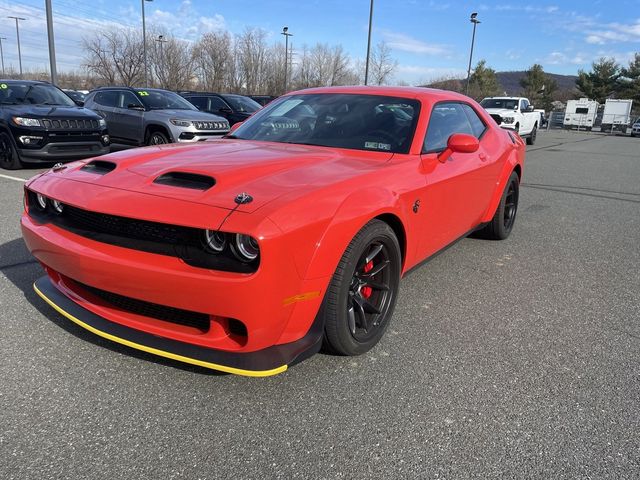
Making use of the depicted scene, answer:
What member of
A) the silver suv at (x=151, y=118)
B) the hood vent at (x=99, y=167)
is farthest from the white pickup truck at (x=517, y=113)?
the hood vent at (x=99, y=167)

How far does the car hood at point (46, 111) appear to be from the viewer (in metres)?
8.20

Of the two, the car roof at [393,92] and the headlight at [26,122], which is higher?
the car roof at [393,92]

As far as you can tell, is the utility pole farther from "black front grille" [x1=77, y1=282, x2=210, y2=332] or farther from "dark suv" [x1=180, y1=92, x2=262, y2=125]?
"black front grille" [x1=77, y1=282, x2=210, y2=332]

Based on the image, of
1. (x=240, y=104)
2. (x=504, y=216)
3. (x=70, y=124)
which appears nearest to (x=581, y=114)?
(x=240, y=104)

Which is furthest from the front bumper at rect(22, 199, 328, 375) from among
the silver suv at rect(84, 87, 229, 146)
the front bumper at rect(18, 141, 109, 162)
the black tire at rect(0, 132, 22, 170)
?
the silver suv at rect(84, 87, 229, 146)

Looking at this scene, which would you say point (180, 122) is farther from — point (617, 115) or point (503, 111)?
point (617, 115)

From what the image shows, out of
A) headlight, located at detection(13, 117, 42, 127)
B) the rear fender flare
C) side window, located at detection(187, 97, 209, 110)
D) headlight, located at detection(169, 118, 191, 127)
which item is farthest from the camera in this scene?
side window, located at detection(187, 97, 209, 110)

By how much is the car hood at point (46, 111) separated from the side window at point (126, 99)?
1.62 metres

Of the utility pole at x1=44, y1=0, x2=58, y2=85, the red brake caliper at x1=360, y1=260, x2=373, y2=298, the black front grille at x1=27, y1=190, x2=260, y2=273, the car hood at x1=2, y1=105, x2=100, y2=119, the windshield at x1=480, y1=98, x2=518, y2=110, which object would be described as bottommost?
the red brake caliper at x1=360, y1=260, x2=373, y2=298

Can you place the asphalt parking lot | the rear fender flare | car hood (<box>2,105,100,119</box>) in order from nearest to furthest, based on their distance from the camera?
the asphalt parking lot, the rear fender flare, car hood (<box>2,105,100,119</box>)

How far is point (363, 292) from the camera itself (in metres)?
2.73

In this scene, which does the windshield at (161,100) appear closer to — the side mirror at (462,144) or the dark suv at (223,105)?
the dark suv at (223,105)

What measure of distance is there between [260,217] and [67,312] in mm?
1228

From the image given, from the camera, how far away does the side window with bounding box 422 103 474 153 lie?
335 cm
